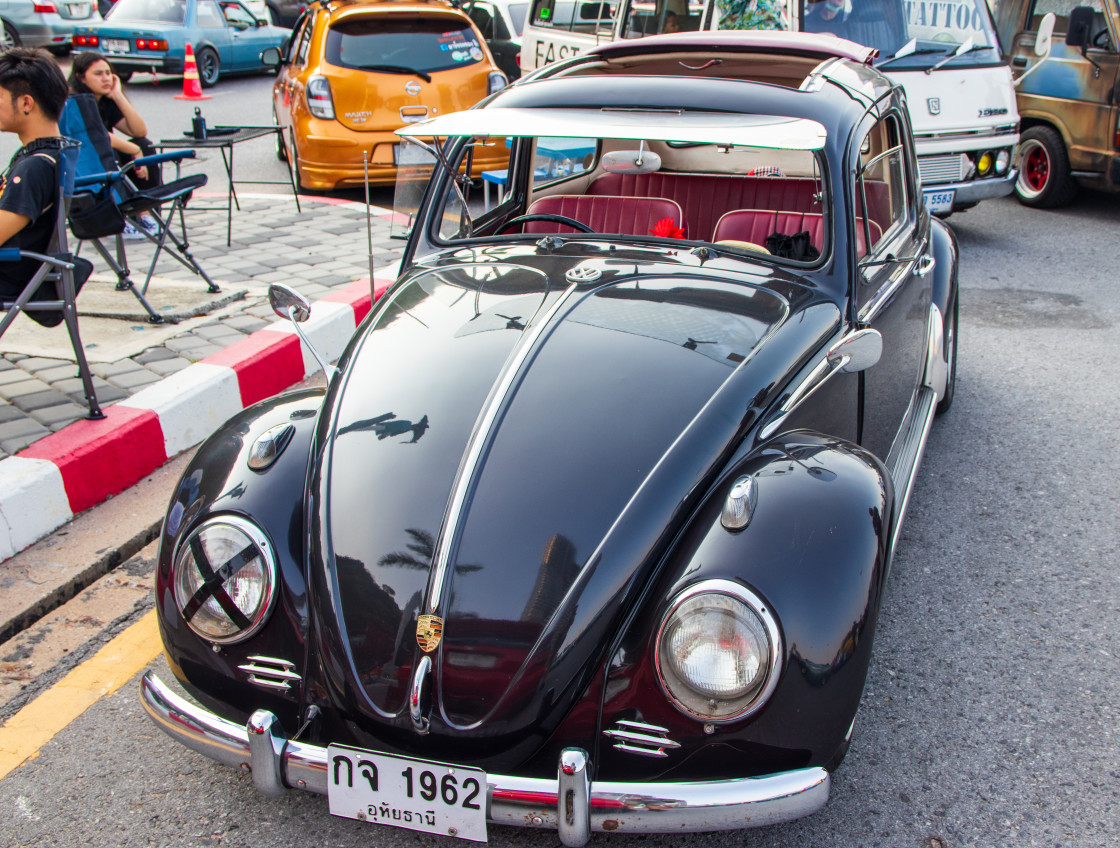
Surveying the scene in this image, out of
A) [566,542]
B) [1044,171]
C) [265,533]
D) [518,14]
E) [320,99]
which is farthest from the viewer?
[518,14]

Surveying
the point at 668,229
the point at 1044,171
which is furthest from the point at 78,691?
the point at 1044,171

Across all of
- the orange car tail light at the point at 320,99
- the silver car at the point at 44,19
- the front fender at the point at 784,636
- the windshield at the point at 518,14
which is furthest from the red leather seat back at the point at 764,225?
the silver car at the point at 44,19

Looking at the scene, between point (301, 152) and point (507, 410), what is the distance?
6682 mm

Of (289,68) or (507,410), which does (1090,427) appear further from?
(289,68)

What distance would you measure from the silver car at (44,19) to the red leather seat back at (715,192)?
16.5 metres

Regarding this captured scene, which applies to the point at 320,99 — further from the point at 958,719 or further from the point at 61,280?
the point at 958,719

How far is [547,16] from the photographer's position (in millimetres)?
9961

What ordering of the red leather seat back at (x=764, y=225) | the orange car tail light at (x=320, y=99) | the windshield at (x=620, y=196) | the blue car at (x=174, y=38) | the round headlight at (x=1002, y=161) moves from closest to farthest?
the windshield at (x=620, y=196) → the red leather seat back at (x=764, y=225) → the round headlight at (x=1002, y=161) → the orange car tail light at (x=320, y=99) → the blue car at (x=174, y=38)

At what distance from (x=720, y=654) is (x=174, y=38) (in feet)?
54.7

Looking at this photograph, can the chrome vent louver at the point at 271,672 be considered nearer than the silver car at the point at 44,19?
Yes

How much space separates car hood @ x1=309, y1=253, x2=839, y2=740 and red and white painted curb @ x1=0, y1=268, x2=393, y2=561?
903mm

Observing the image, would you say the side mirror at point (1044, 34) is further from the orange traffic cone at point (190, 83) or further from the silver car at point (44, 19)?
the silver car at point (44, 19)

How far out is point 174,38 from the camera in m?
15.8

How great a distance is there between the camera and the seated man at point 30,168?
4.07 m
